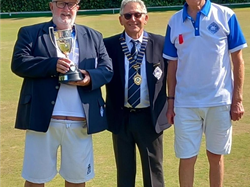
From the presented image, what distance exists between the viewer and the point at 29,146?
3.89 metres

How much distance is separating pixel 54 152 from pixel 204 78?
137 centimetres

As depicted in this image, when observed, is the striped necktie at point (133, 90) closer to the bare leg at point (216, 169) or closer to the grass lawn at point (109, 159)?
the bare leg at point (216, 169)

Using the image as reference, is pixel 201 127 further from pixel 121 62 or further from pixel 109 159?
pixel 109 159

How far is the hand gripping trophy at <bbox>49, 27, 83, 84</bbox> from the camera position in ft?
12.0

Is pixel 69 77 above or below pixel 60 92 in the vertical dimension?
above

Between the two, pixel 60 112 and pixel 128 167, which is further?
pixel 128 167

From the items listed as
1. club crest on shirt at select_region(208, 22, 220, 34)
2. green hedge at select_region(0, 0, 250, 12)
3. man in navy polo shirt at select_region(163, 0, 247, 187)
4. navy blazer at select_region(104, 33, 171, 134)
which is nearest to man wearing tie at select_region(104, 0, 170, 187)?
navy blazer at select_region(104, 33, 171, 134)

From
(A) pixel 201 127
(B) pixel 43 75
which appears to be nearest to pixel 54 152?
(B) pixel 43 75

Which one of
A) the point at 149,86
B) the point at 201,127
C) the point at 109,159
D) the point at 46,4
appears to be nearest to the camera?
the point at 201,127

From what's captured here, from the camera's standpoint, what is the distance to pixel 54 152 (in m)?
3.90

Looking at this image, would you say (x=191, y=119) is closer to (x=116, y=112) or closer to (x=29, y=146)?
(x=116, y=112)

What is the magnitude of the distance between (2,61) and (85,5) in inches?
720

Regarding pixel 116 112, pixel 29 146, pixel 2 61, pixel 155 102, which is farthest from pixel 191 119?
pixel 2 61

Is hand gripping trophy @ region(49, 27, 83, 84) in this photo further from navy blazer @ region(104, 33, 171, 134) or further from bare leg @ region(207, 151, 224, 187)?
bare leg @ region(207, 151, 224, 187)
